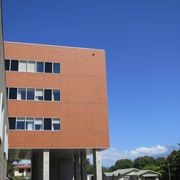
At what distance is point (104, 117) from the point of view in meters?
40.8

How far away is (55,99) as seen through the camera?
1558 inches

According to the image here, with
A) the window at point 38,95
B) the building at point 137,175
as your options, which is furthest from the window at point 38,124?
the building at point 137,175

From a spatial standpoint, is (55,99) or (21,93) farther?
(55,99)

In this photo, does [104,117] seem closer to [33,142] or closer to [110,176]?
[33,142]

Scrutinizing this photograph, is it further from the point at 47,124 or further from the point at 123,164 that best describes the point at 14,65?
the point at 123,164

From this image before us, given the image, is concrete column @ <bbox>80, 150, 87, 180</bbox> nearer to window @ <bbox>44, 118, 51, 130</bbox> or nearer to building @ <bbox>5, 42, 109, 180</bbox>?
building @ <bbox>5, 42, 109, 180</bbox>

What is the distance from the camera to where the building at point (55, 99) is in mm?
38000

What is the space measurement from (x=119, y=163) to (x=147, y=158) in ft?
74.6

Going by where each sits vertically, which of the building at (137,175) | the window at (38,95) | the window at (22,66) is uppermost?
the window at (22,66)

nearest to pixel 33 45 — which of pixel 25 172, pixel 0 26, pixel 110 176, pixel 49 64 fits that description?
pixel 49 64

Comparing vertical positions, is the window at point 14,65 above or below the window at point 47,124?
above

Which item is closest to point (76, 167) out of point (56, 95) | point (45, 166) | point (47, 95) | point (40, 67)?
point (45, 166)

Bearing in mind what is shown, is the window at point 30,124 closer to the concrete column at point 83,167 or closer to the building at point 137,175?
the concrete column at point 83,167

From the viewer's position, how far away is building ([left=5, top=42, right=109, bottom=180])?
3800 cm
